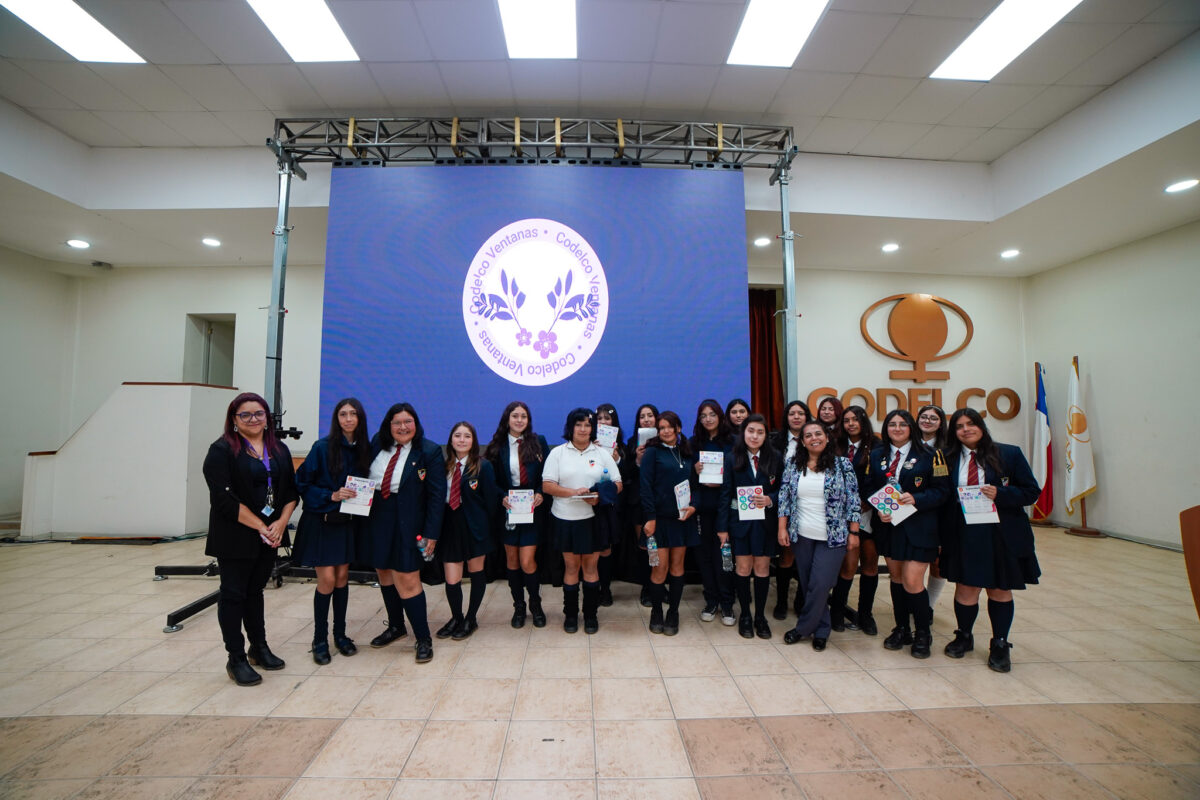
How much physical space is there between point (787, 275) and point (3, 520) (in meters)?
10.2

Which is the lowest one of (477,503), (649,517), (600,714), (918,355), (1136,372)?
(600,714)

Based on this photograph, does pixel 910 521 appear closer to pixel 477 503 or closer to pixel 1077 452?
pixel 477 503

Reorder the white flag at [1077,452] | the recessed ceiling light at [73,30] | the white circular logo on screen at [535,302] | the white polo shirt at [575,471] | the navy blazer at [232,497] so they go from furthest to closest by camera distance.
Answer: the white flag at [1077,452] < the white circular logo on screen at [535,302] < the recessed ceiling light at [73,30] < the white polo shirt at [575,471] < the navy blazer at [232,497]

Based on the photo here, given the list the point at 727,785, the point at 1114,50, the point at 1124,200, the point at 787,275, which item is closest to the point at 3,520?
the point at 727,785

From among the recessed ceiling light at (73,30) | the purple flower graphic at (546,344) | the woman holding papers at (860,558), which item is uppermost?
the recessed ceiling light at (73,30)

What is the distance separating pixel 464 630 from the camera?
9.91 feet

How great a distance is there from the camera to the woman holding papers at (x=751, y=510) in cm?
297

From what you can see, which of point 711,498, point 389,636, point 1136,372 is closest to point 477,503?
point 389,636

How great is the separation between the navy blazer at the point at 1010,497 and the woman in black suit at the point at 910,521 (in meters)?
0.11

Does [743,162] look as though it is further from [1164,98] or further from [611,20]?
[1164,98]

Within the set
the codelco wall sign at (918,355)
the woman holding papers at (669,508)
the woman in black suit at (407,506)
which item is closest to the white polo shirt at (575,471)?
the woman holding papers at (669,508)

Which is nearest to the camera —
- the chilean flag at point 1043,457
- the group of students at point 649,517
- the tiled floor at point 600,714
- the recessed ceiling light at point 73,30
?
the tiled floor at point 600,714

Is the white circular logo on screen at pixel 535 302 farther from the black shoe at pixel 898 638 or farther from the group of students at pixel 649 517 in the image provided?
the black shoe at pixel 898 638

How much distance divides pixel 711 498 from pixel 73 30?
598 centimetres
